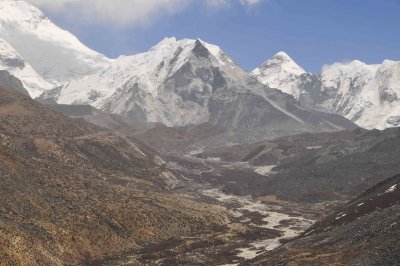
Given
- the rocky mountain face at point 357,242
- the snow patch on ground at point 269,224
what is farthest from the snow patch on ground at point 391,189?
the snow patch on ground at point 269,224

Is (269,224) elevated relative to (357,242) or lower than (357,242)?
lower

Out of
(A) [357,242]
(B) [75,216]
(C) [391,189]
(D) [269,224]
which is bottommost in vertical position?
(D) [269,224]

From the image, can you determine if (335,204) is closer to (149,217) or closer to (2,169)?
(149,217)

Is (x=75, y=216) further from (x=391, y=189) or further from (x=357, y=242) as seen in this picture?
(x=391, y=189)

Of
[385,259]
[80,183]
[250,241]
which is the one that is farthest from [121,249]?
[385,259]

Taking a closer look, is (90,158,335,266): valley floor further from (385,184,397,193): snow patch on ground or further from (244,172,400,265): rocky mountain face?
(385,184,397,193): snow patch on ground

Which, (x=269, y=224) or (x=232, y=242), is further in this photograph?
(x=269, y=224)

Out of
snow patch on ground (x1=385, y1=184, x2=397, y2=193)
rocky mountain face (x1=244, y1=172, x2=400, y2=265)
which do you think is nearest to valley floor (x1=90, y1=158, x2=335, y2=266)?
rocky mountain face (x1=244, y1=172, x2=400, y2=265)

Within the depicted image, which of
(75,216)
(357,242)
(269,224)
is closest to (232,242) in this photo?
(75,216)
